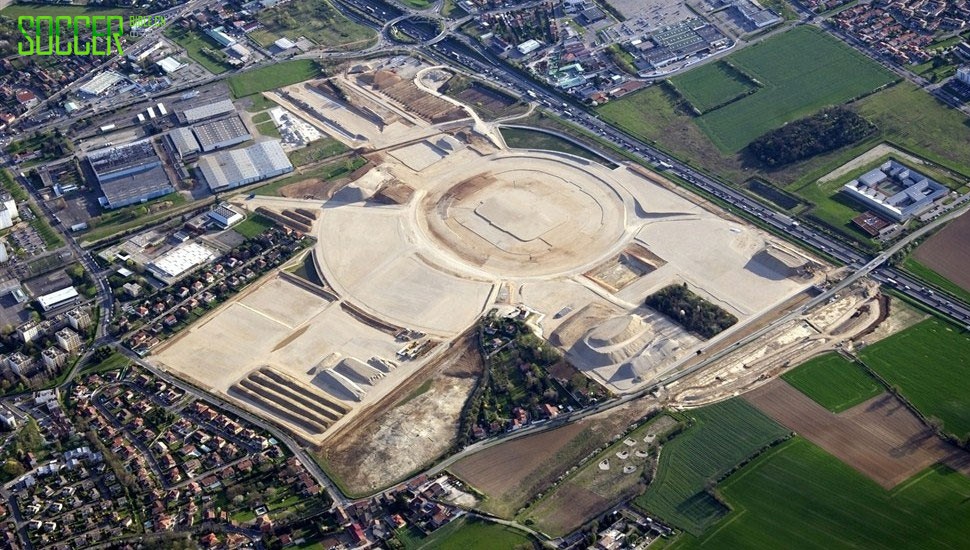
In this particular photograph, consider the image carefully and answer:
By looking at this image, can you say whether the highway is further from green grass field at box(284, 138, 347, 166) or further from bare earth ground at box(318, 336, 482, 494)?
green grass field at box(284, 138, 347, 166)

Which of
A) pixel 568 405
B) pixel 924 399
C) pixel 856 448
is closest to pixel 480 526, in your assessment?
pixel 568 405

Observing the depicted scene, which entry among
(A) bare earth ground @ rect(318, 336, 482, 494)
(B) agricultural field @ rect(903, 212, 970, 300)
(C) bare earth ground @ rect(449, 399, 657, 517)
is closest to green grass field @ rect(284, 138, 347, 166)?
(A) bare earth ground @ rect(318, 336, 482, 494)

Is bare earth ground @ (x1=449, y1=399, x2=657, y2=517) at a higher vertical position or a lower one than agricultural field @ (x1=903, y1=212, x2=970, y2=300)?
lower

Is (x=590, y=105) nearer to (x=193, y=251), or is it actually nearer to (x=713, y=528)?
(x=193, y=251)

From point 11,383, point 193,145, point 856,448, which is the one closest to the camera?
point 856,448

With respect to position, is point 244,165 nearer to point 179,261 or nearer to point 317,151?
point 317,151

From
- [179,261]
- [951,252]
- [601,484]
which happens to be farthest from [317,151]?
[951,252]

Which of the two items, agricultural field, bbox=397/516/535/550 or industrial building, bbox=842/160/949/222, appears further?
industrial building, bbox=842/160/949/222
